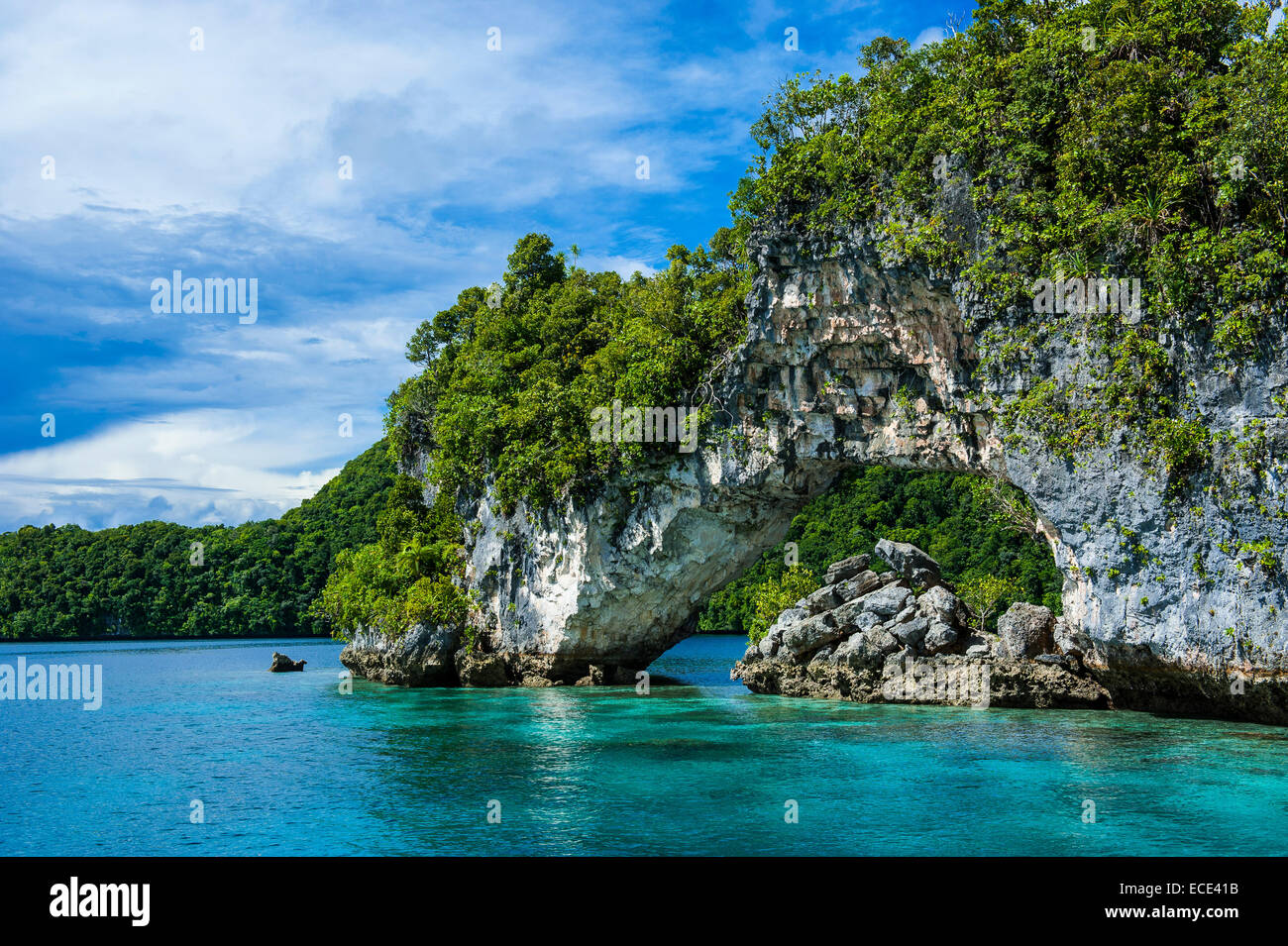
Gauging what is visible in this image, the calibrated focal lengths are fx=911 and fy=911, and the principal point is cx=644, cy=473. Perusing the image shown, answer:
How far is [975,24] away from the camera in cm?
1723

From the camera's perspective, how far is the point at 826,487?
22.4 m

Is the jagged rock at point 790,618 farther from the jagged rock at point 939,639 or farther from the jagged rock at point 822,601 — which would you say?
the jagged rock at point 939,639

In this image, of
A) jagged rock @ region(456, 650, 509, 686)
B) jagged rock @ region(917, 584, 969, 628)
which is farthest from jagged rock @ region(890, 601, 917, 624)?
jagged rock @ region(456, 650, 509, 686)

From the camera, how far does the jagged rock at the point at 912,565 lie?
917 inches

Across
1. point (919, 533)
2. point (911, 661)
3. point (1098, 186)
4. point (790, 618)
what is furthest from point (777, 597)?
point (919, 533)

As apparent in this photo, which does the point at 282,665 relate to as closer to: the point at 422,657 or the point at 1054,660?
the point at 422,657

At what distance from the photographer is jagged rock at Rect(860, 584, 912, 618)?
21953 mm

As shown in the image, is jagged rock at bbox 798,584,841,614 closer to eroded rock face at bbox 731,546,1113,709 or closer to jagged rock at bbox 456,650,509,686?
eroded rock face at bbox 731,546,1113,709

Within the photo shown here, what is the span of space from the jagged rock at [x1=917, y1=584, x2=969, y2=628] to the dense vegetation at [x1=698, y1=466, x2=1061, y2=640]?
519 inches

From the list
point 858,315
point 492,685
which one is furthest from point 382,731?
point 858,315

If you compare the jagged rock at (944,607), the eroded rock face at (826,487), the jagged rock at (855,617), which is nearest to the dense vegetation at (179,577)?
the eroded rock face at (826,487)

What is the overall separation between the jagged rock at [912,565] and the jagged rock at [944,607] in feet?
4.27

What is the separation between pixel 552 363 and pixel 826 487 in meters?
8.98
